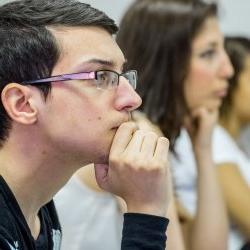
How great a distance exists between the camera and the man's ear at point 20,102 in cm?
98

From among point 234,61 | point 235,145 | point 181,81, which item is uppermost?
point 181,81

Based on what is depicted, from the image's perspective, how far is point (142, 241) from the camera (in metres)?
0.96

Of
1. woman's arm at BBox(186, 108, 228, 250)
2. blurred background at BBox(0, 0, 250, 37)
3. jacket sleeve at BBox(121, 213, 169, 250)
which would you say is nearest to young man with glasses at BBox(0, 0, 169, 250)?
jacket sleeve at BBox(121, 213, 169, 250)

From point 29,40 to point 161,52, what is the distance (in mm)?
818

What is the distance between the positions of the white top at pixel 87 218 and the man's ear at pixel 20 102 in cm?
46

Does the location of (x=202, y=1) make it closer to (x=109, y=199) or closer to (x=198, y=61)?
(x=198, y=61)

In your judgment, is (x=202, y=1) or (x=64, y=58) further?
(x=202, y=1)

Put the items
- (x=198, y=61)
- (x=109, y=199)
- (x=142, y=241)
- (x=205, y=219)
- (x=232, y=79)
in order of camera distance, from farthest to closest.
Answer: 1. (x=232, y=79)
2. (x=198, y=61)
3. (x=205, y=219)
4. (x=109, y=199)
5. (x=142, y=241)

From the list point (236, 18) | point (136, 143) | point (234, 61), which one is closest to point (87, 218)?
point (136, 143)

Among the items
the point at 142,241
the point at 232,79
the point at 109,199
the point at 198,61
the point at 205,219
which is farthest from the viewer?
the point at 232,79

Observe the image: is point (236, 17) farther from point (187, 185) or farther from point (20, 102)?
point (20, 102)

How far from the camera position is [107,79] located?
40.2 inches

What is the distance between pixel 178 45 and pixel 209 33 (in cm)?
13

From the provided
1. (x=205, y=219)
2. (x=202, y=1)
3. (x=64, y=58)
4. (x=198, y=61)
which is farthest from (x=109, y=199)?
(x=202, y=1)
